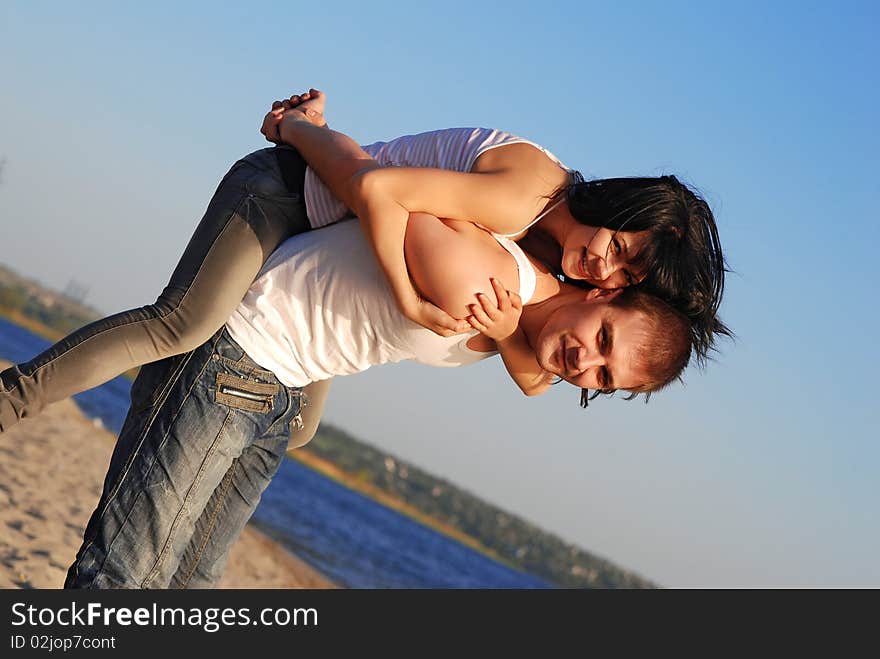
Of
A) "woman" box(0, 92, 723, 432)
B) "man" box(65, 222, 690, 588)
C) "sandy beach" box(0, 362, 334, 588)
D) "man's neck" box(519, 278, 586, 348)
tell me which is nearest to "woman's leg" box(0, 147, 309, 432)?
"woman" box(0, 92, 723, 432)

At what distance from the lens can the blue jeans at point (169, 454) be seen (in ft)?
10.0

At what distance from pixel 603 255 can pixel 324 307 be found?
97cm

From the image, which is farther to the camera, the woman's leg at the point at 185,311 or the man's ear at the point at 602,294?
the man's ear at the point at 602,294

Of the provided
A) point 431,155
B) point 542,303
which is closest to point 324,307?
point 431,155

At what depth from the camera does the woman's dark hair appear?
3266 mm

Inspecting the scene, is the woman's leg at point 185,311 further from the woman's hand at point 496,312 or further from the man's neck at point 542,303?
the man's neck at point 542,303

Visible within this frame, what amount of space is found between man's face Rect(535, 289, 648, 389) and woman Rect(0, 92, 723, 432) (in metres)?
0.13

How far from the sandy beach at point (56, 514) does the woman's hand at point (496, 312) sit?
4.07 m

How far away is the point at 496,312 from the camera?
3.03 meters

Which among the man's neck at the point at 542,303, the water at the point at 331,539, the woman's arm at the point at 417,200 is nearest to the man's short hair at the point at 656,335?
the man's neck at the point at 542,303

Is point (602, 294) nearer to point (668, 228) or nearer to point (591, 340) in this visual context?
point (591, 340)

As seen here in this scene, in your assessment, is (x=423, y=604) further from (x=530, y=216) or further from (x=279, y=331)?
(x=530, y=216)

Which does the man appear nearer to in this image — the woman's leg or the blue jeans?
the blue jeans

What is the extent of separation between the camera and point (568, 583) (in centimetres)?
5641
